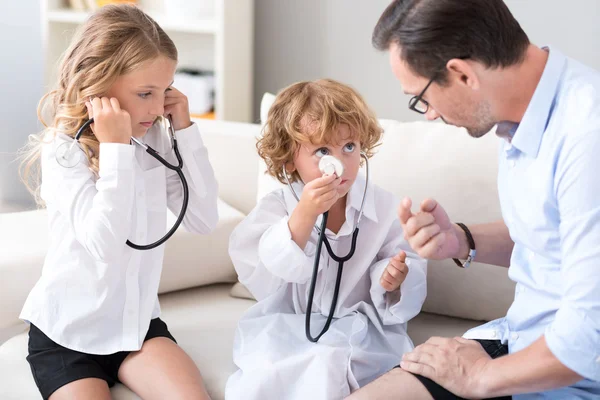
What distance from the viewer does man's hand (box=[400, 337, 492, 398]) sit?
4.18ft

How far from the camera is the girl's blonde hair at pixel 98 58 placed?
155cm

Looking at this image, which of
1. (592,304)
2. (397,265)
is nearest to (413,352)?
(397,265)

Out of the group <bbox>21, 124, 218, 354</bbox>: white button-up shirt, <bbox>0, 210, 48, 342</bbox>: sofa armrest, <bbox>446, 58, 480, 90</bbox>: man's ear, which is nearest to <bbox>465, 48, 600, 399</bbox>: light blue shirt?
<bbox>446, 58, 480, 90</bbox>: man's ear

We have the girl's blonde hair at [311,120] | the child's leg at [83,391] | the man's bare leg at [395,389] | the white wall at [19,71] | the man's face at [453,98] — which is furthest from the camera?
the white wall at [19,71]

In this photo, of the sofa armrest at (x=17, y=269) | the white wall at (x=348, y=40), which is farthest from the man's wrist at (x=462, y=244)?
the white wall at (x=348, y=40)

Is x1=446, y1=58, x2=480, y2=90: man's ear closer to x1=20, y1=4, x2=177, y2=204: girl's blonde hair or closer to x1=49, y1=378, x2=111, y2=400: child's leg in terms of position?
x1=20, y1=4, x2=177, y2=204: girl's blonde hair

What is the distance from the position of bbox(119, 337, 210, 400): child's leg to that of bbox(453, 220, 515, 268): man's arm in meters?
0.61

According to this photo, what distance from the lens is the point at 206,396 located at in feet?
5.03

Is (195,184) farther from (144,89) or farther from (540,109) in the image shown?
(540,109)

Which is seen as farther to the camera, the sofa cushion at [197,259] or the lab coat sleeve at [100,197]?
the sofa cushion at [197,259]

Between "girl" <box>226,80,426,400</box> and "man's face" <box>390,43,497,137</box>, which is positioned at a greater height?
"man's face" <box>390,43,497,137</box>

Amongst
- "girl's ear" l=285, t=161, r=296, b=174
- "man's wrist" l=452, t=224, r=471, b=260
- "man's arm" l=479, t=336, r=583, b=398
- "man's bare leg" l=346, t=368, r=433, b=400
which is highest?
"girl's ear" l=285, t=161, r=296, b=174

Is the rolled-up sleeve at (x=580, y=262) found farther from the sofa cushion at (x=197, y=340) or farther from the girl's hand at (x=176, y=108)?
the girl's hand at (x=176, y=108)

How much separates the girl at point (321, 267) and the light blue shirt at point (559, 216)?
284 mm
